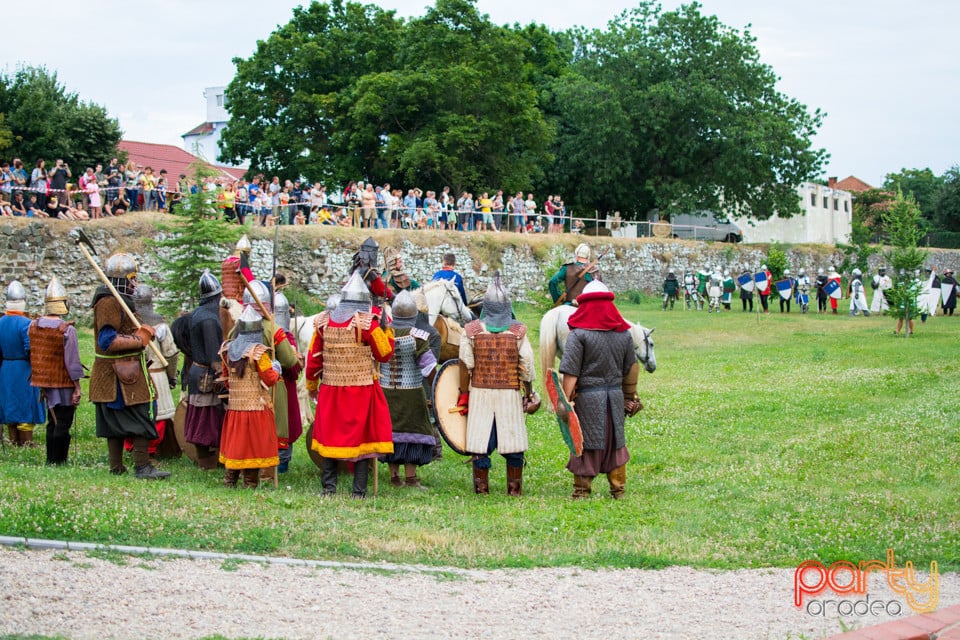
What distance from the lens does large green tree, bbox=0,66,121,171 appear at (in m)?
34.8

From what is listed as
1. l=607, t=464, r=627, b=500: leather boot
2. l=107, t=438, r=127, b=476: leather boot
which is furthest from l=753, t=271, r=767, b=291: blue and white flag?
l=107, t=438, r=127, b=476: leather boot

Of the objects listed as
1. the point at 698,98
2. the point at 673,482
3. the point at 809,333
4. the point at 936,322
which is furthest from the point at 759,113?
the point at 673,482

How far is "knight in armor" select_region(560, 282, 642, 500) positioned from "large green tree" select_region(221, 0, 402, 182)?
3314 centimetres

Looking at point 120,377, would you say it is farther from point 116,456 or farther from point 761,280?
point 761,280

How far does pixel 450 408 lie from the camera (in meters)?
9.40

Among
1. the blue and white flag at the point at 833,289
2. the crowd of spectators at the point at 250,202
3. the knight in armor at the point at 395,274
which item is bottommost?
the blue and white flag at the point at 833,289

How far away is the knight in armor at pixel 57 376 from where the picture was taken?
1010 cm

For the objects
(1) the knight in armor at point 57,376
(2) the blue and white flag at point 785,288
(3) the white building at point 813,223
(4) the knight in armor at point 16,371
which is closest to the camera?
(1) the knight in armor at point 57,376

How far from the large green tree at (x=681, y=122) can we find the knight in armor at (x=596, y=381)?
38.3 metres

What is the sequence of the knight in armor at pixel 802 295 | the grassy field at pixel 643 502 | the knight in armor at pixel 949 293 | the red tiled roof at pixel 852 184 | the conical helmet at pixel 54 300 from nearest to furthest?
the grassy field at pixel 643 502 < the conical helmet at pixel 54 300 < the knight in armor at pixel 949 293 < the knight in armor at pixel 802 295 < the red tiled roof at pixel 852 184

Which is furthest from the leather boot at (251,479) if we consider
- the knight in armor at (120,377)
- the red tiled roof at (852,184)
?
the red tiled roof at (852,184)

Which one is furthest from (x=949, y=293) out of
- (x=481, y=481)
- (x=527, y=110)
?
(x=481, y=481)

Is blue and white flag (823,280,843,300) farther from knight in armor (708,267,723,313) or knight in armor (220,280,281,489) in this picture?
knight in armor (220,280,281,489)

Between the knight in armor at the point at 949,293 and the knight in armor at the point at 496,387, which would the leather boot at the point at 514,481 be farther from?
the knight in armor at the point at 949,293
